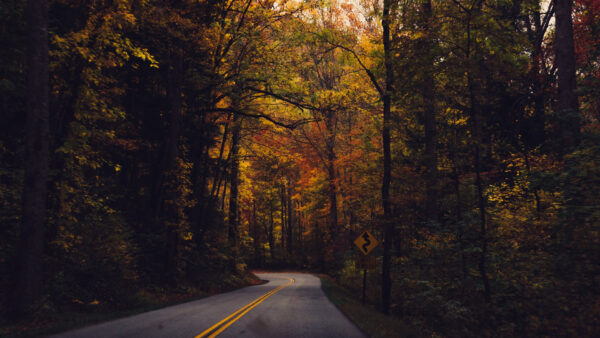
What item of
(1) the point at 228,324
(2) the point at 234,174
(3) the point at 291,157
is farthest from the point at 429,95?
(2) the point at 234,174

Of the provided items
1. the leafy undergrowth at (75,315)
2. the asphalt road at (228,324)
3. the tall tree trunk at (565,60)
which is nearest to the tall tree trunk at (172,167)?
the leafy undergrowth at (75,315)

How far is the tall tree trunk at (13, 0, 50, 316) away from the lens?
9227 mm

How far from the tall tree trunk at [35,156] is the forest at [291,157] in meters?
0.04

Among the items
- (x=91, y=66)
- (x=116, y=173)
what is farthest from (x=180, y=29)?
(x=116, y=173)

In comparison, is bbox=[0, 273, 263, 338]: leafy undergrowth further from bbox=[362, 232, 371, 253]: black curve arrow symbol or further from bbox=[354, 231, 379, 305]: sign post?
bbox=[362, 232, 371, 253]: black curve arrow symbol

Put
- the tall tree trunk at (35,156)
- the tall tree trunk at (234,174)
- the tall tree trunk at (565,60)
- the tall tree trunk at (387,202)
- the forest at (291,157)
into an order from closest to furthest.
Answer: the tall tree trunk at (35,156) < the forest at (291,157) < the tall tree trunk at (565,60) < the tall tree trunk at (387,202) < the tall tree trunk at (234,174)

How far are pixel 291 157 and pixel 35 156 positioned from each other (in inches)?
639

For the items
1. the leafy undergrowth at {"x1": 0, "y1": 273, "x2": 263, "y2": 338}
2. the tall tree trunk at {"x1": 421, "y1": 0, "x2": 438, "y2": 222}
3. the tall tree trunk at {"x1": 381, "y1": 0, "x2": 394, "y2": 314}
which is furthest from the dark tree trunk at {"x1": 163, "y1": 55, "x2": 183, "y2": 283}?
the tall tree trunk at {"x1": 421, "y1": 0, "x2": 438, "y2": 222}

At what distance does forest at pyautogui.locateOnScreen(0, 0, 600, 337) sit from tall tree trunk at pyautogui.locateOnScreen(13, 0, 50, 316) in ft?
0.14

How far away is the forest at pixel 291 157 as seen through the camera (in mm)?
9430

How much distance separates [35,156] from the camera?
9.41 metres

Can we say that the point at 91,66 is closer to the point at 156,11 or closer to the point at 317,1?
the point at 156,11

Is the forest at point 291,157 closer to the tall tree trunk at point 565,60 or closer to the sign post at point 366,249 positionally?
the tall tree trunk at point 565,60

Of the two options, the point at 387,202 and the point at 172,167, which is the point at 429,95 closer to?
the point at 387,202
